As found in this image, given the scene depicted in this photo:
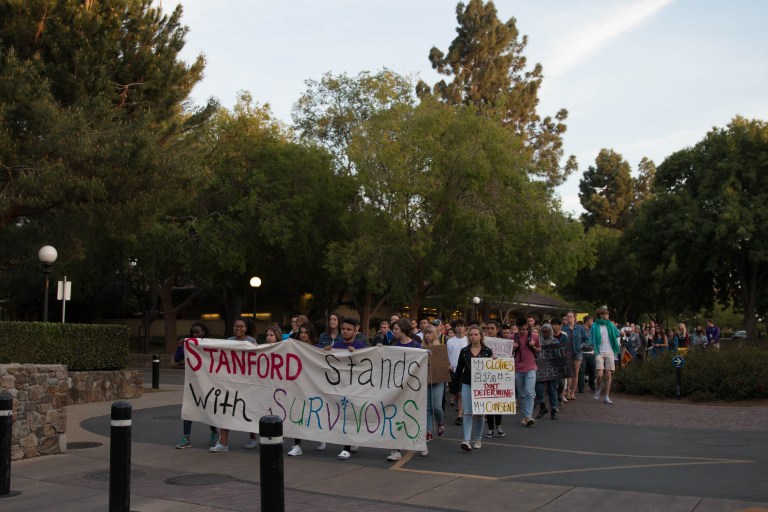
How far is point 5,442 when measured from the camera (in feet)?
27.3


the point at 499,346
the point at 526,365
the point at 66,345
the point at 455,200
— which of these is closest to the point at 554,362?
the point at 526,365

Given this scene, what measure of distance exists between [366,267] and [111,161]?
1395cm

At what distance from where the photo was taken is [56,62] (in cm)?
2034

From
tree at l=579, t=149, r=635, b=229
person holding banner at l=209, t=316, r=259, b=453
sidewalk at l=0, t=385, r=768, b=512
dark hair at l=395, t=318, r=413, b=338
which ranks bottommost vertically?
sidewalk at l=0, t=385, r=768, b=512

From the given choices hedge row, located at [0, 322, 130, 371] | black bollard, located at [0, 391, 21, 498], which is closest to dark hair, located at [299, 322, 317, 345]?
black bollard, located at [0, 391, 21, 498]

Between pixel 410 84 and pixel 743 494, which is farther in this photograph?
pixel 410 84

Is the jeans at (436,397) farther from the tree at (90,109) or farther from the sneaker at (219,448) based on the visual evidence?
the tree at (90,109)

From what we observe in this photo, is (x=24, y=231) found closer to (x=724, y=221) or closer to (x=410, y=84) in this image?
(x=410, y=84)

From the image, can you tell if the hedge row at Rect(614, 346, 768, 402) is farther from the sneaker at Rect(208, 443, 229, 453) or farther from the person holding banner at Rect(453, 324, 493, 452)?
the sneaker at Rect(208, 443, 229, 453)

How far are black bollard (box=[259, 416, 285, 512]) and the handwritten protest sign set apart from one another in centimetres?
522

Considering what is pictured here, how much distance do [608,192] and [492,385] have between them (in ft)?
249

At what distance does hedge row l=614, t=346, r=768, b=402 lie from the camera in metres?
16.5

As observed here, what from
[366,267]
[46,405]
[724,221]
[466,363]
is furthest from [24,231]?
[724,221]

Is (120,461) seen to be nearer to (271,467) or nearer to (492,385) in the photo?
(271,467)
